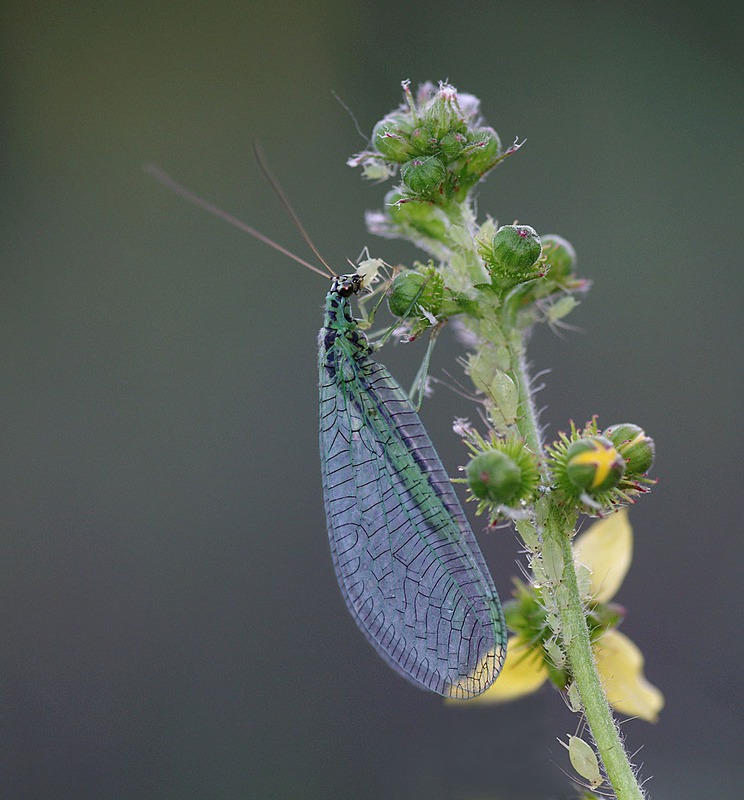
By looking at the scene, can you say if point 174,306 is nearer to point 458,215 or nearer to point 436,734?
point 436,734

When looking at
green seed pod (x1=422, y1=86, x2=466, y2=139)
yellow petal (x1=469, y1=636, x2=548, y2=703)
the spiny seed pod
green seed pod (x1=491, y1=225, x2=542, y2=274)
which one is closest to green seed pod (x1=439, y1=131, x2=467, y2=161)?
green seed pod (x1=422, y1=86, x2=466, y2=139)

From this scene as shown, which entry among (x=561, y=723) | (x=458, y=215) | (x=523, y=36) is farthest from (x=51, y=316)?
(x=458, y=215)

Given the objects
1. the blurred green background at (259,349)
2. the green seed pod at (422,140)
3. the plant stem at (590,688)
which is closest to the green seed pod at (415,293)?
the green seed pod at (422,140)

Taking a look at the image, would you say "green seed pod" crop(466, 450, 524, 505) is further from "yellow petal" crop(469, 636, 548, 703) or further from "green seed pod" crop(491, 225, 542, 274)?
"yellow petal" crop(469, 636, 548, 703)

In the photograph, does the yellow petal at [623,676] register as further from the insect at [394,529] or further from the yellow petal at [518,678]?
the insect at [394,529]

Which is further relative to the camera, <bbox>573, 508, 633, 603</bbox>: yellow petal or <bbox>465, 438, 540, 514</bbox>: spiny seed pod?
<bbox>573, 508, 633, 603</bbox>: yellow petal
